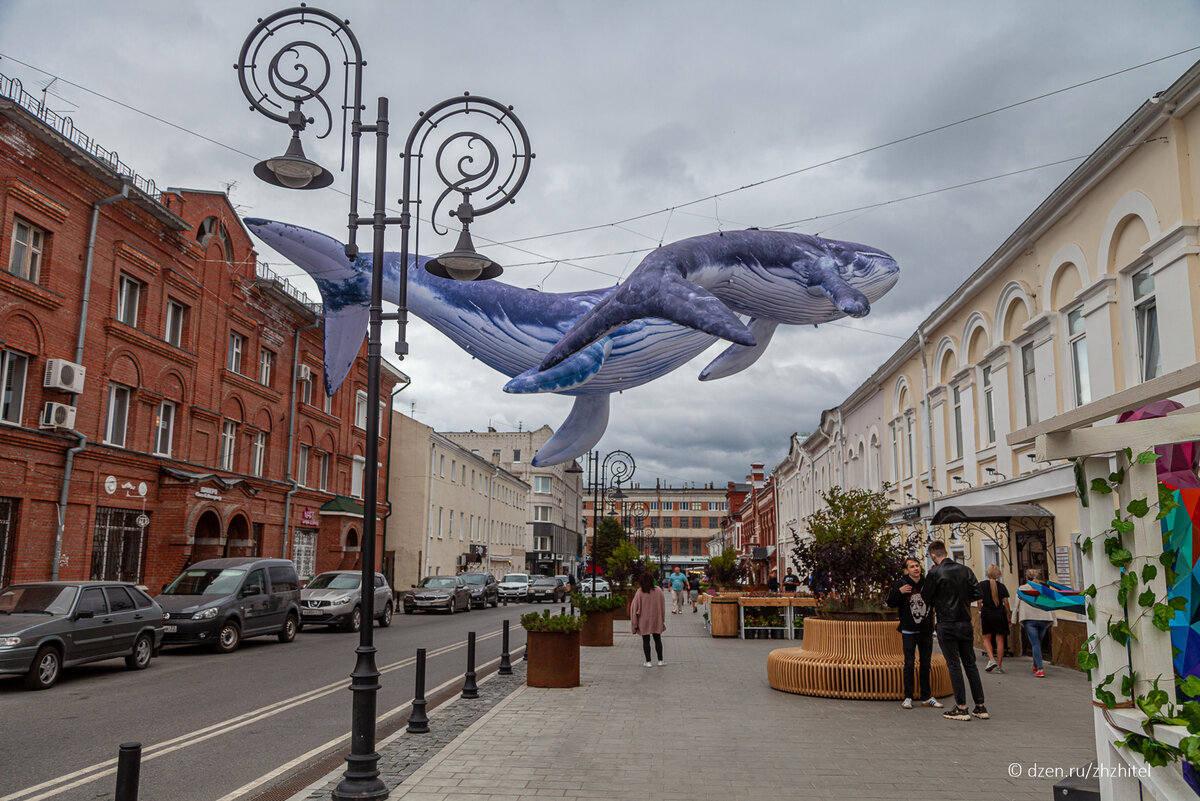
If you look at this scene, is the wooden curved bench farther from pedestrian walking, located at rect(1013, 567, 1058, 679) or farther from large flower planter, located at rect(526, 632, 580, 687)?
pedestrian walking, located at rect(1013, 567, 1058, 679)

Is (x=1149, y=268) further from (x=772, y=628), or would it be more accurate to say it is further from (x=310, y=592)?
(x=310, y=592)

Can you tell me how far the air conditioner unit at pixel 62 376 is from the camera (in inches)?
799

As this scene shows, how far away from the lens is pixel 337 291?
23.2 feet

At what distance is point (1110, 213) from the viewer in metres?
13.5

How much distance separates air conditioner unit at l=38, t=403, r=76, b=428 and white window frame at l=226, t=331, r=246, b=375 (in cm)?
879

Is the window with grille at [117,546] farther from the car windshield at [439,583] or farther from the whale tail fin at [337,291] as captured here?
the whale tail fin at [337,291]

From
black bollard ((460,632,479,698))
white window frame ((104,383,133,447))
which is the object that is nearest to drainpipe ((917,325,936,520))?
black bollard ((460,632,479,698))

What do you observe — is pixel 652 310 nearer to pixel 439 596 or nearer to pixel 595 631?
pixel 595 631

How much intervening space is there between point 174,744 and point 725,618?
47.9 ft

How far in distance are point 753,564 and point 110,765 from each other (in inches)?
1926

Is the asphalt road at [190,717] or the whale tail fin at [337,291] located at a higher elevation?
the whale tail fin at [337,291]

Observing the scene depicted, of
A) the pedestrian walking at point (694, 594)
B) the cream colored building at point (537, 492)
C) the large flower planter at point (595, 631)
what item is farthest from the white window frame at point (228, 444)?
the cream colored building at point (537, 492)

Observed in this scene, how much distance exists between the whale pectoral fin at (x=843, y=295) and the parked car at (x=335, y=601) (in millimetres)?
19390

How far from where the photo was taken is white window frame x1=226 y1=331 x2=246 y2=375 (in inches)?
1164
